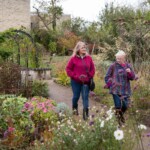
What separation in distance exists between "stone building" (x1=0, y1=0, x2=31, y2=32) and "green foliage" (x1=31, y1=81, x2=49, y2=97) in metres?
24.2

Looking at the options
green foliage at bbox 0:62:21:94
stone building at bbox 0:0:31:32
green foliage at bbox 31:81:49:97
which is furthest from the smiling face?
stone building at bbox 0:0:31:32

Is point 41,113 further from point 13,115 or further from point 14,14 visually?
point 14,14

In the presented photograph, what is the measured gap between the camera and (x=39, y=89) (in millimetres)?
11391

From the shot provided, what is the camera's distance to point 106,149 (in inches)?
160

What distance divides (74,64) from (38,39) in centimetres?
2349

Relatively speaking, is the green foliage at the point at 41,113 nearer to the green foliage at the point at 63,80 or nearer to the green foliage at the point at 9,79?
the green foliage at the point at 9,79

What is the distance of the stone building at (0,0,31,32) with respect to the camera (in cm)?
3512

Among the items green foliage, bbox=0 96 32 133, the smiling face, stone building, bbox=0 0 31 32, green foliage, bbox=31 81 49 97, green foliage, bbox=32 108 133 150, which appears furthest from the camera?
stone building, bbox=0 0 31 32

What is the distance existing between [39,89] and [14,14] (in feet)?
85.2

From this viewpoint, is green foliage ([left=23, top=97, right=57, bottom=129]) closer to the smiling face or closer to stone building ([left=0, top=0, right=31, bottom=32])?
the smiling face

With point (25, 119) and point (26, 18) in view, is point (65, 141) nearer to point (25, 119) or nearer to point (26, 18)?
point (25, 119)

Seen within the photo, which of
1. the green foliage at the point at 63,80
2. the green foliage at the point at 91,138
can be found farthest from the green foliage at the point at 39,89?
the green foliage at the point at 91,138

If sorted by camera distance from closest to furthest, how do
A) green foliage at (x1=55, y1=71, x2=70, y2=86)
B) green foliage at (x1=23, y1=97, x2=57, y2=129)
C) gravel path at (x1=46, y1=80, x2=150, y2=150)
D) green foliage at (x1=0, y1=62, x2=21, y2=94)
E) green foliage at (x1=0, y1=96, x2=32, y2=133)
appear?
green foliage at (x1=0, y1=96, x2=32, y2=133)
green foliage at (x1=23, y1=97, x2=57, y2=129)
green foliage at (x1=0, y1=62, x2=21, y2=94)
gravel path at (x1=46, y1=80, x2=150, y2=150)
green foliage at (x1=55, y1=71, x2=70, y2=86)

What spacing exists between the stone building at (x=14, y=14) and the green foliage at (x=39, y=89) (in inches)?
954
